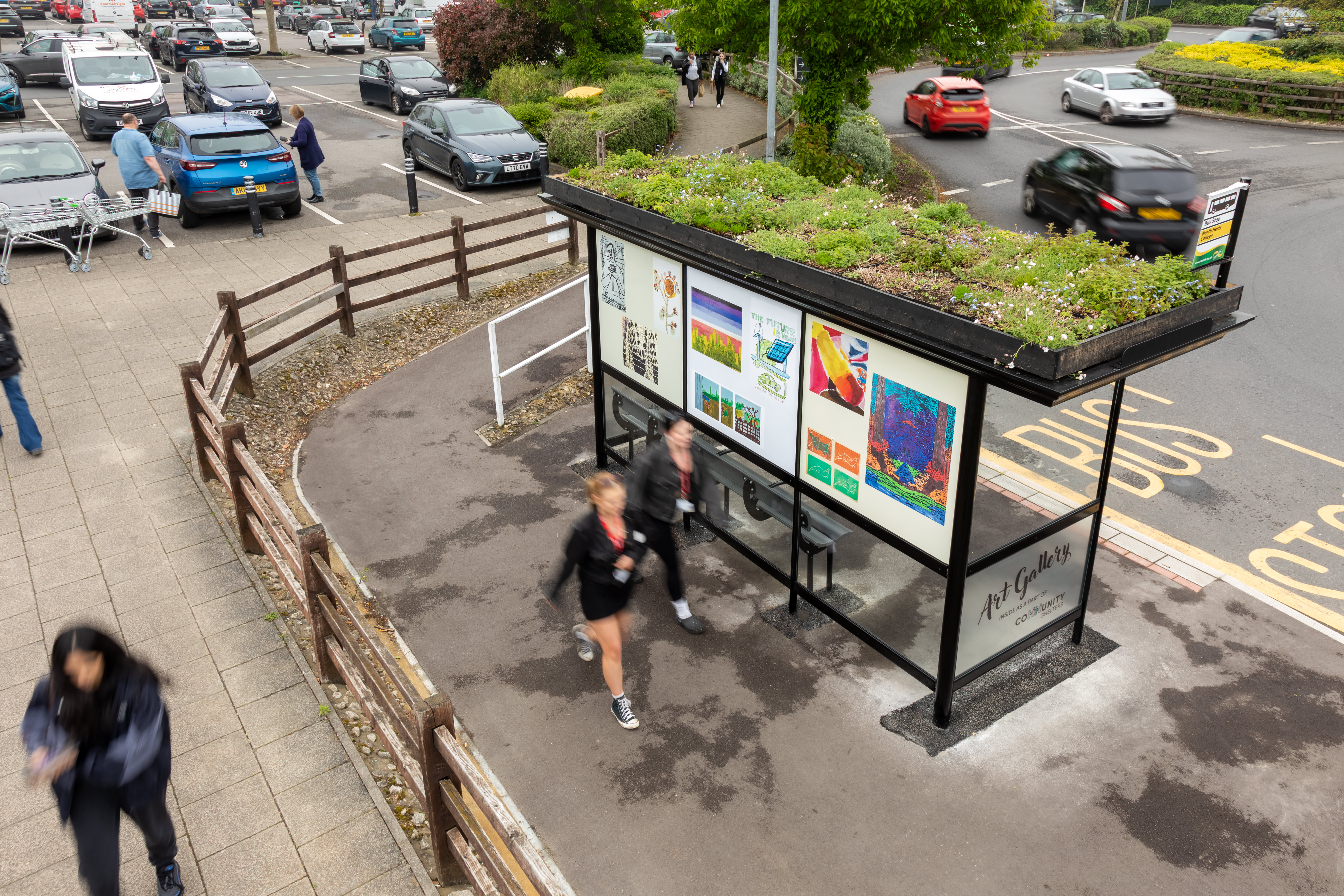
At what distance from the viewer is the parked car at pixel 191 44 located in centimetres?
3706

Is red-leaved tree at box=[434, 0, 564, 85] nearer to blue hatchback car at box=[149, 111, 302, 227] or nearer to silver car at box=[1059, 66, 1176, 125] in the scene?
blue hatchback car at box=[149, 111, 302, 227]

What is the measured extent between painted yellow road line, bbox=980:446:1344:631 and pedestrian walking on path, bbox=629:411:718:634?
2.02 metres

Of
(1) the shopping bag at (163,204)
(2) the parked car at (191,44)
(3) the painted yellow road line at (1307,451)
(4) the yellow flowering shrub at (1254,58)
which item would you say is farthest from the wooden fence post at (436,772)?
(2) the parked car at (191,44)

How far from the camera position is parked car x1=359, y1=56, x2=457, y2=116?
2838 centimetres

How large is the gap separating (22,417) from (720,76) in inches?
1005

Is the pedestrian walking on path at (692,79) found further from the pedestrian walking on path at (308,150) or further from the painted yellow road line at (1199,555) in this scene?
the painted yellow road line at (1199,555)

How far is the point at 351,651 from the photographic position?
568cm

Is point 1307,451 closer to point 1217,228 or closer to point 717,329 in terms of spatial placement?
point 1217,228

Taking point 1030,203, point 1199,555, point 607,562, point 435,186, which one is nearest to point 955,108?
point 1030,203

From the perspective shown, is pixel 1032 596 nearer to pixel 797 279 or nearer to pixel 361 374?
pixel 797 279

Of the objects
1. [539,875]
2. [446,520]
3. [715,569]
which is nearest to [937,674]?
[715,569]

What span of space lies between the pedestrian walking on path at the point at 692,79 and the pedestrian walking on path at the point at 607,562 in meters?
26.0

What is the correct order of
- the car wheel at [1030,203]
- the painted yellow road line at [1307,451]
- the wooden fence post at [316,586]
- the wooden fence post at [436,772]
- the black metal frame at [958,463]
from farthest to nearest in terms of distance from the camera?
the car wheel at [1030,203], the painted yellow road line at [1307,451], the wooden fence post at [316,586], the black metal frame at [958,463], the wooden fence post at [436,772]

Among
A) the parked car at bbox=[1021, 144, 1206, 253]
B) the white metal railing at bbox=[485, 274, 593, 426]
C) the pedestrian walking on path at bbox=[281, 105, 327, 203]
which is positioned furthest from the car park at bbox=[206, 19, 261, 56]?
the parked car at bbox=[1021, 144, 1206, 253]
